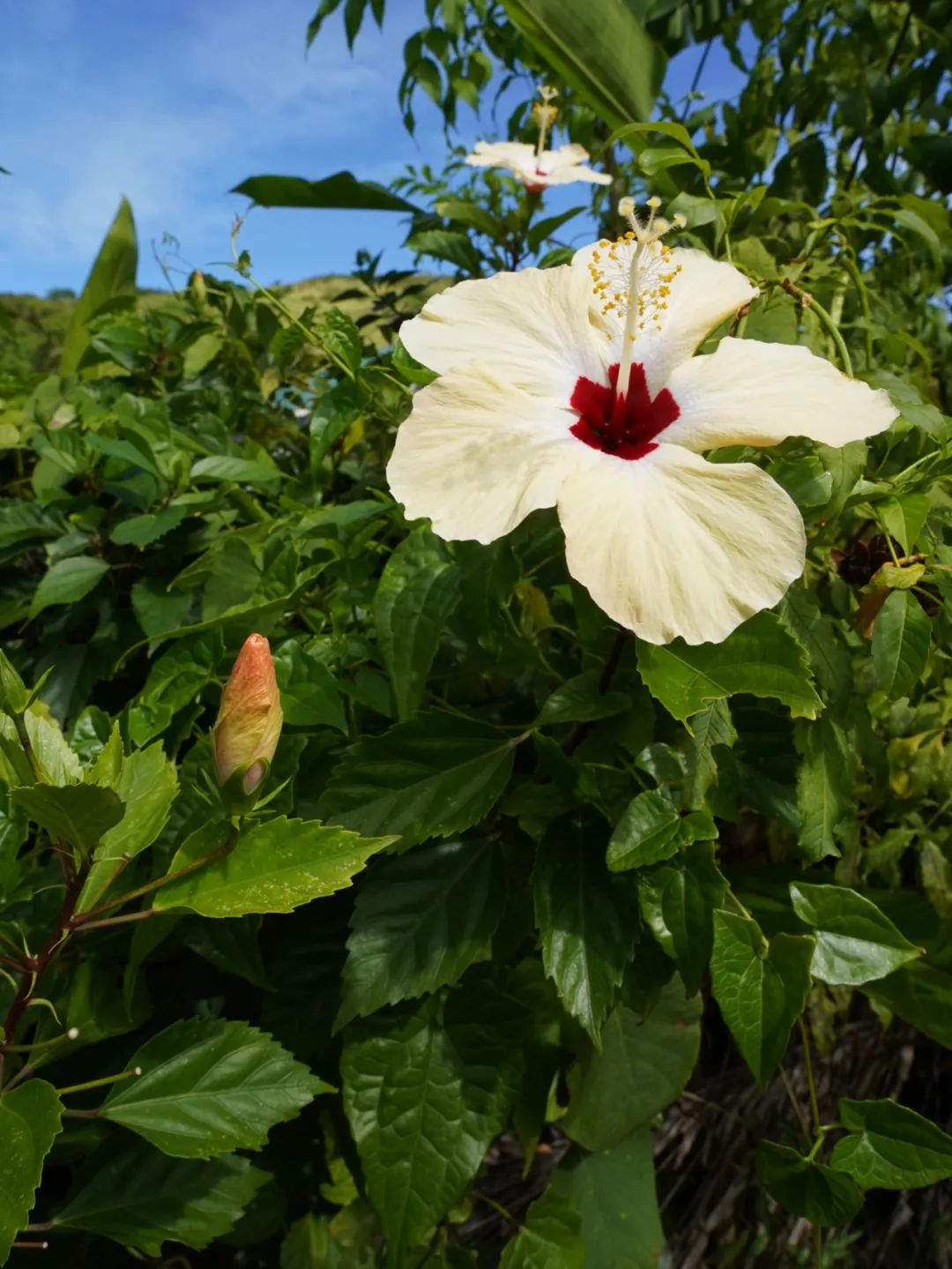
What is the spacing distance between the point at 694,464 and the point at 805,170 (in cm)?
117

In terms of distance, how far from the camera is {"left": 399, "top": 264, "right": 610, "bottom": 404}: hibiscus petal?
2.12 feet

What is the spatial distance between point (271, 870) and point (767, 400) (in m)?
0.44

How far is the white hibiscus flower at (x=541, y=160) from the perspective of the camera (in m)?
1.36

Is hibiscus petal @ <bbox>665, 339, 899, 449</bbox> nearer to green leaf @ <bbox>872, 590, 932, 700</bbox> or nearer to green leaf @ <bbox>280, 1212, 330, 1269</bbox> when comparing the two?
green leaf @ <bbox>872, 590, 932, 700</bbox>

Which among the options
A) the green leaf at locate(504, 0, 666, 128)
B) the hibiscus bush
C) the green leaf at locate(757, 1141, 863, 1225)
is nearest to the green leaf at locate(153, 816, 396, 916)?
the hibiscus bush

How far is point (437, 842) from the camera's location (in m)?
0.78

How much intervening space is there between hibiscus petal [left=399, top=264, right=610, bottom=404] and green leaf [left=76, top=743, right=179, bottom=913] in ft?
1.13

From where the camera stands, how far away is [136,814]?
0.64m

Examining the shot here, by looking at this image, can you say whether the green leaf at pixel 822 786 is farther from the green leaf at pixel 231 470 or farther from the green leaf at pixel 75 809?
the green leaf at pixel 231 470

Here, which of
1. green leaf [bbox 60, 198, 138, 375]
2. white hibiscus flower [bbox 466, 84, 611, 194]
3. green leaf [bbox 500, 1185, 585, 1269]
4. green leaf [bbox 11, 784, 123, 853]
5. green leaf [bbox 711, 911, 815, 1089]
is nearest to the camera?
green leaf [bbox 11, 784, 123, 853]

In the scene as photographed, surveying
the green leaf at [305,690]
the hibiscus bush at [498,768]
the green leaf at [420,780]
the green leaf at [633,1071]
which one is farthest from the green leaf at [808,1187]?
the green leaf at [305,690]

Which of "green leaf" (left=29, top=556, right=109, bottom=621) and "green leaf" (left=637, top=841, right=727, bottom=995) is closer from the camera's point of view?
"green leaf" (left=637, top=841, right=727, bottom=995)

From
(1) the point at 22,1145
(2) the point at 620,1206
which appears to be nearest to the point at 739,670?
(1) the point at 22,1145

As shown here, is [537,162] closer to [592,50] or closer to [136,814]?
[592,50]
